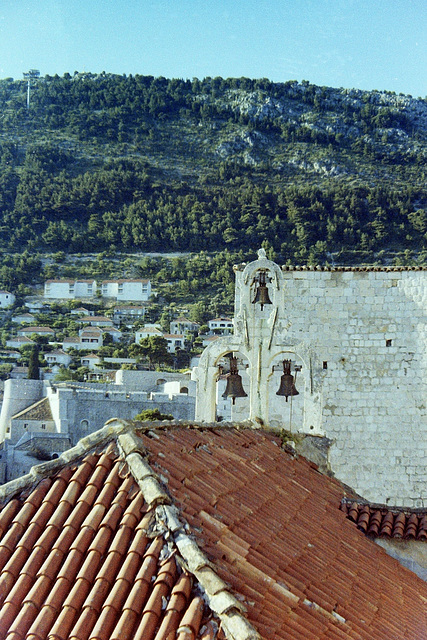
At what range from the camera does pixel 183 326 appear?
72.2 meters

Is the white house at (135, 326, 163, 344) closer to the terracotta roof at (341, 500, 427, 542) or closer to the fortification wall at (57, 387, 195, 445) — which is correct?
the fortification wall at (57, 387, 195, 445)

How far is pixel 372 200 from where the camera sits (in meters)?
91.2

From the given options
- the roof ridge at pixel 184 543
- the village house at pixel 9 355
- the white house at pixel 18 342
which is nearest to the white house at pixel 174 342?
the white house at pixel 18 342

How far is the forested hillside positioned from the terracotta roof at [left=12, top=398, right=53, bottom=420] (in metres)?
41.8

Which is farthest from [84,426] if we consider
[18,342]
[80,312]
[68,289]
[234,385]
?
[234,385]

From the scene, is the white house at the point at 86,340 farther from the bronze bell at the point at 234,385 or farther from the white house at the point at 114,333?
the bronze bell at the point at 234,385

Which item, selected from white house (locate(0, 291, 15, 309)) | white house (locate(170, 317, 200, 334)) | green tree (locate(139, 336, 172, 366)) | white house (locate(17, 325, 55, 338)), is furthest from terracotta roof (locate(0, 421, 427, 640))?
white house (locate(0, 291, 15, 309))

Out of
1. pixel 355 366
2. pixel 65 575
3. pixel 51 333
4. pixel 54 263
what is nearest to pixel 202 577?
pixel 65 575

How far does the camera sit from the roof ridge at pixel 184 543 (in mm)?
2389

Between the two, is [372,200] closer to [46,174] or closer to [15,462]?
[46,174]

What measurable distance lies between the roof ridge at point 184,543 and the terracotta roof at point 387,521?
6.55ft

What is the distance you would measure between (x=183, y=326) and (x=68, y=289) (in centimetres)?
1835

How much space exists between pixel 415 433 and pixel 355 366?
1.24 m

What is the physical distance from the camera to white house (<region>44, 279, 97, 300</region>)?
83062 millimetres
